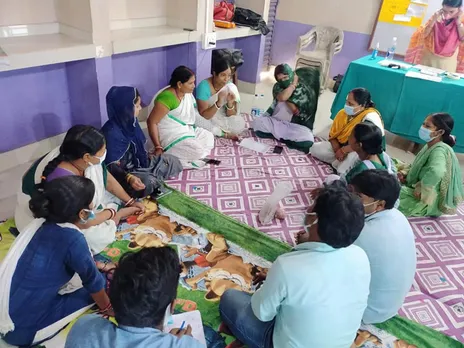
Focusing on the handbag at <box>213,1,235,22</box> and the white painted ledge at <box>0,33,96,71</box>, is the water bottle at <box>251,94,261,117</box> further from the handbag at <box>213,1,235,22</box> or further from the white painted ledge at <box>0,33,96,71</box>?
the white painted ledge at <box>0,33,96,71</box>

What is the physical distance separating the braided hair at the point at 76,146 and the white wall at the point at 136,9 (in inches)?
81.0

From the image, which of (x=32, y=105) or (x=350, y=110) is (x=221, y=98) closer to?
(x=350, y=110)

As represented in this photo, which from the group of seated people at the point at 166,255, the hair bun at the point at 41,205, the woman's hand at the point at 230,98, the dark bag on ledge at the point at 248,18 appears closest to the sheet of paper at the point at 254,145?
the woman's hand at the point at 230,98

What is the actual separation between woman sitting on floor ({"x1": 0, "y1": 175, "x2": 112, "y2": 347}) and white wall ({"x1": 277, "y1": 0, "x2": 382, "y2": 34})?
489 centimetres

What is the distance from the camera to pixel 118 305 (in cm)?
106

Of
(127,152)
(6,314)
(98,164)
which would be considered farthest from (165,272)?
(127,152)

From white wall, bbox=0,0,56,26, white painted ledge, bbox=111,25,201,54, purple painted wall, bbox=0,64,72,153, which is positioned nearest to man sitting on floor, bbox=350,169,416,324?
white painted ledge, bbox=111,25,201,54

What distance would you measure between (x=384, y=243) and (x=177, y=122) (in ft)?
6.65

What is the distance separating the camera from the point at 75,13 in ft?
10.0

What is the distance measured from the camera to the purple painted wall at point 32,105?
2.98 metres

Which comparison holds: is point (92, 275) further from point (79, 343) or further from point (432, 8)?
point (432, 8)

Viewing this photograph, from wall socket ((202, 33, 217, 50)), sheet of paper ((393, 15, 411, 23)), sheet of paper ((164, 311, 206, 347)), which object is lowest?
sheet of paper ((164, 311, 206, 347))

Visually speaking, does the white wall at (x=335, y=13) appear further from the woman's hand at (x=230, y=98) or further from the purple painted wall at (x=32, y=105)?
the purple painted wall at (x=32, y=105)

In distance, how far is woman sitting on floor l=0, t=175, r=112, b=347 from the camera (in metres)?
1.44
